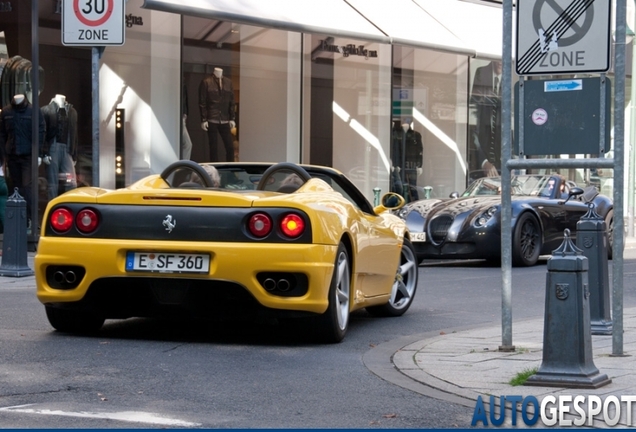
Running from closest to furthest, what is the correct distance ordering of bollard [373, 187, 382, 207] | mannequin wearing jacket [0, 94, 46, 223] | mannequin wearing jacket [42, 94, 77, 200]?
mannequin wearing jacket [0, 94, 46, 223] → mannequin wearing jacket [42, 94, 77, 200] → bollard [373, 187, 382, 207]

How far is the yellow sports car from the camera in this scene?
7.36 meters

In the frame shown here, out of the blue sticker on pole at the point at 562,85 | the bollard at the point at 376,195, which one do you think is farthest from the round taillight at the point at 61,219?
the bollard at the point at 376,195

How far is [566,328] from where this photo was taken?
6.27m

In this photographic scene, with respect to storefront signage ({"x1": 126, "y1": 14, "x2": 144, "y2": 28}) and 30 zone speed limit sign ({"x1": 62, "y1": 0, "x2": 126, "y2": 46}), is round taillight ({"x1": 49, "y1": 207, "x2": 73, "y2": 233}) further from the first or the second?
storefront signage ({"x1": 126, "y1": 14, "x2": 144, "y2": 28})

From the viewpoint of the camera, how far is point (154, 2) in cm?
1738

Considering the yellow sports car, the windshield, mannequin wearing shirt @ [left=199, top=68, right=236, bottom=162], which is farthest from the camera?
mannequin wearing shirt @ [left=199, top=68, right=236, bottom=162]

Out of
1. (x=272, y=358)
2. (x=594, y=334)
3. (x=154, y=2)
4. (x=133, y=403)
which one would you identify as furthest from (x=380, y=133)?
(x=133, y=403)

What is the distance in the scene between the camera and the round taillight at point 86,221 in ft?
25.0

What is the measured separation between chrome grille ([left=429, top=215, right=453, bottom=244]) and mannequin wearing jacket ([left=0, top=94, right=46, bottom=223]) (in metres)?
5.29

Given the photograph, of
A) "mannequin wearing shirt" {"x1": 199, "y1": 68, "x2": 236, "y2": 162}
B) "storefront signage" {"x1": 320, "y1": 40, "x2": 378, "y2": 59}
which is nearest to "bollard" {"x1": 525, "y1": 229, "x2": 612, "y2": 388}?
"mannequin wearing shirt" {"x1": 199, "y1": 68, "x2": 236, "y2": 162}

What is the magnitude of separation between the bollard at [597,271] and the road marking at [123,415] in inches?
171

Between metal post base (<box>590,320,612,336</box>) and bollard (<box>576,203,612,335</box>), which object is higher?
bollard (<box>576,203,612,335</box>)

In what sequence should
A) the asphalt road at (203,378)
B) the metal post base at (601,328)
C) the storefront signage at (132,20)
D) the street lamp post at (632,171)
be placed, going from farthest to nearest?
the street lamp post at (632,171) → the storefront signage at (132,20) → the metal post base at (601,328) → the asphalt road at (203,378)

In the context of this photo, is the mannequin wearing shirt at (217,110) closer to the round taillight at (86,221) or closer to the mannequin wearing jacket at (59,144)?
the mannequin wearing jacket at (59,144)
